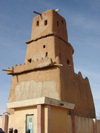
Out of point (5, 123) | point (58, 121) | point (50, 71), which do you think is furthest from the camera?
point (50, 71)

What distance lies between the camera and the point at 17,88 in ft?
52.0

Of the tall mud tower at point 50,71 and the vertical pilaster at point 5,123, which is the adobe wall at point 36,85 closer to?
the tall mud tower at point 50,71

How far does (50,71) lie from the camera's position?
14.4 meters

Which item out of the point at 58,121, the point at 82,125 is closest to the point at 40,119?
the point at 58,121

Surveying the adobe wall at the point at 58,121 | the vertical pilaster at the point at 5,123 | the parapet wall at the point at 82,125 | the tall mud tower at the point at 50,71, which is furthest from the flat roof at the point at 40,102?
the tall mud tower at the point at 50,71

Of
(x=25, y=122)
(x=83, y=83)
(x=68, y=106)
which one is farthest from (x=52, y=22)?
(x=25, y=122)

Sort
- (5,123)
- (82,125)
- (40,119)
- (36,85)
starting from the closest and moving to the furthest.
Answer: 1. (40,119)
2. (82,125)
3. (5,123)
4. (36,85)

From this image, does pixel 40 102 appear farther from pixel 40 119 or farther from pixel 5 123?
pixel 5 123

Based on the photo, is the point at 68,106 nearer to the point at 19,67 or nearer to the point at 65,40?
the point at 19,67

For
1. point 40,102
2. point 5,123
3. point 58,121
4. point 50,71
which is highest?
point 50,71

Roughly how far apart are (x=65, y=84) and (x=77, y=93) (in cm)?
183

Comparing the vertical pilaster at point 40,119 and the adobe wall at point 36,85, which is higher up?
the adobe wall at point 36,85

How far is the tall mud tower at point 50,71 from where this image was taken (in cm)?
1402

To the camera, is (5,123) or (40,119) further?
(5,123)
